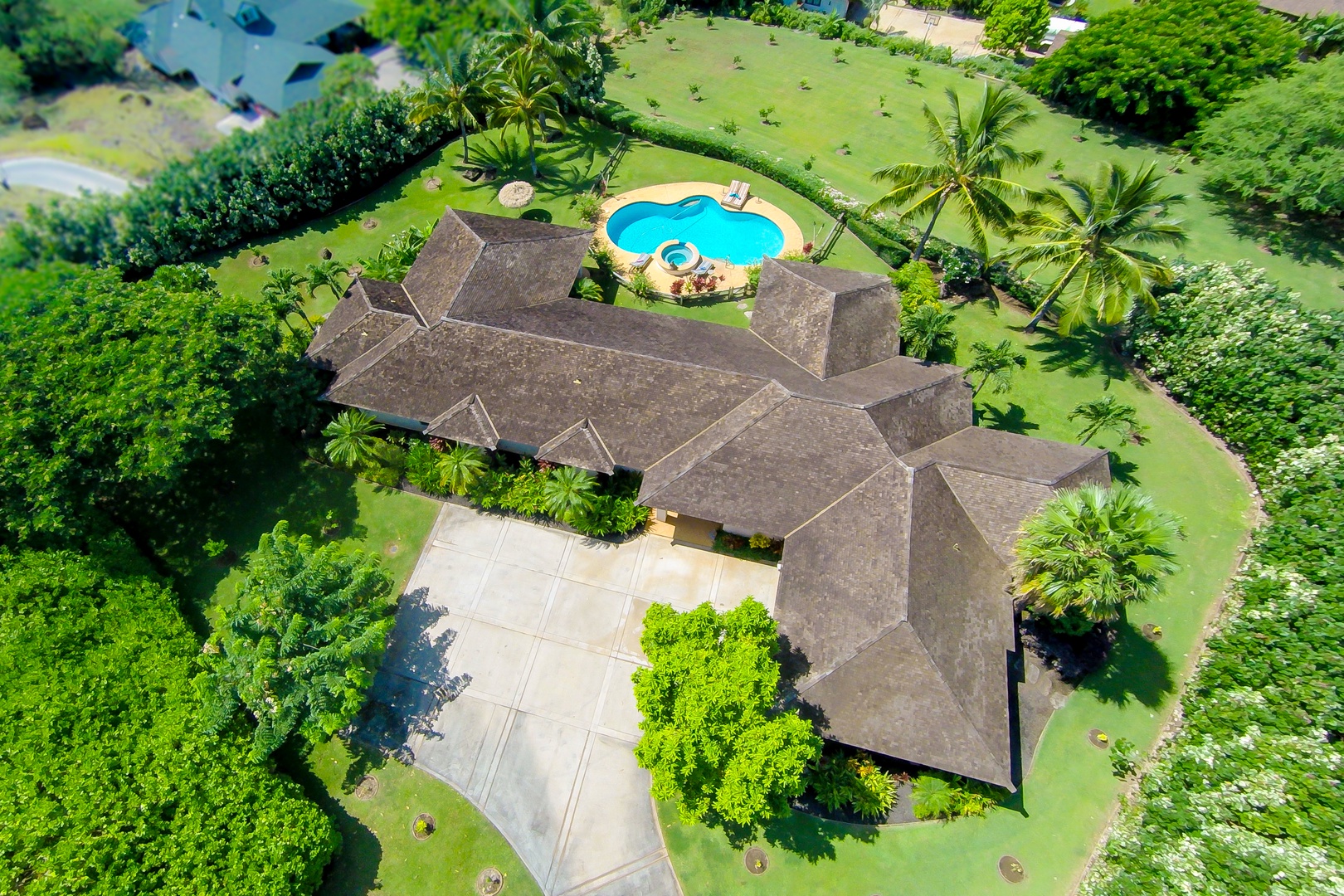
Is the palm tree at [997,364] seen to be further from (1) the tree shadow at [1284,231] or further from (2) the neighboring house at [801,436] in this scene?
(1) the tree shadow at [1284,231]

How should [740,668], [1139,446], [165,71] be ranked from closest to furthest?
[165,71] < [740,668] < [1139,446]

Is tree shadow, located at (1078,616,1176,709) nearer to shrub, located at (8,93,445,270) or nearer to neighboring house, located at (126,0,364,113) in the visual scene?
shrub, located at (8,93,445,270)

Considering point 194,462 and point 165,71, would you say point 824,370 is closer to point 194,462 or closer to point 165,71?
point 165,71

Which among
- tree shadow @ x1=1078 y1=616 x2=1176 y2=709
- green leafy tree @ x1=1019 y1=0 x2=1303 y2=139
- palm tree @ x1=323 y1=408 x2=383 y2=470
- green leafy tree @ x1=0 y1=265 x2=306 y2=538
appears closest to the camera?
green leafy tree @ x1=0 y1=265 x2=306 y2=538

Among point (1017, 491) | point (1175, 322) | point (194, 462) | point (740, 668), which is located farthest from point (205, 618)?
point (1175, 322)

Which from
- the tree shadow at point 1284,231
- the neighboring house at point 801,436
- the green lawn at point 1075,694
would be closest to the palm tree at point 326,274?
the neighboring house at point 801,436

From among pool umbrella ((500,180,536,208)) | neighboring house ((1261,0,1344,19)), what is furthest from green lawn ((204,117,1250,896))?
neighboring house ((1261,0,1344,19))
